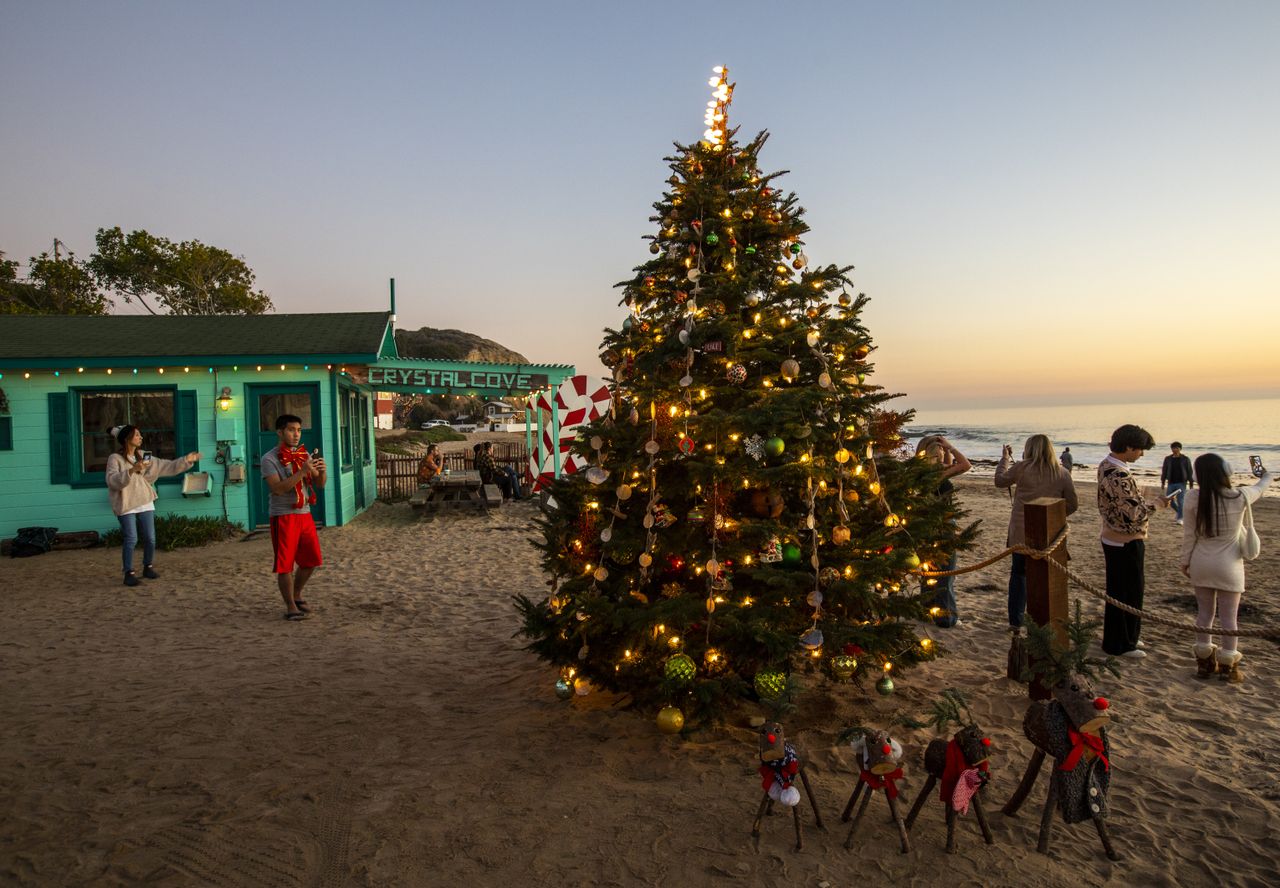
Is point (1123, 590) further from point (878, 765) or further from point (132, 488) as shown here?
point (132, 488)

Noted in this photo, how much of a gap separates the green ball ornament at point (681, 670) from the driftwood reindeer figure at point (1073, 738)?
153 cm

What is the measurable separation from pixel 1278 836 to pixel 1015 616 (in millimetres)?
3205

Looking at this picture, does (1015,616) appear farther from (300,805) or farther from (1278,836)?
(300,805)

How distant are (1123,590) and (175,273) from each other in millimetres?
40590

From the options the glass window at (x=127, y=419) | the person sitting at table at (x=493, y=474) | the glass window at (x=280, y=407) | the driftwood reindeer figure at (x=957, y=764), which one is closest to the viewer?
the driftwood reindeer figure at (x=957, y=764)

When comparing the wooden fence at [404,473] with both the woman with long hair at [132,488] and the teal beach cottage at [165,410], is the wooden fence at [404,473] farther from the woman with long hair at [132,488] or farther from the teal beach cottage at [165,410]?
the woman with long hair at [132,488]

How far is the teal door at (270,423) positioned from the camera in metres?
12.1

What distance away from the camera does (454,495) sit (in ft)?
48.7

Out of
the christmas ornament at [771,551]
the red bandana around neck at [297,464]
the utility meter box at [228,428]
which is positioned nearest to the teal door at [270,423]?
the utility meter box at [228,428]

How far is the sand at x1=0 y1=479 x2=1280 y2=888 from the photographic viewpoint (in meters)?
2.83

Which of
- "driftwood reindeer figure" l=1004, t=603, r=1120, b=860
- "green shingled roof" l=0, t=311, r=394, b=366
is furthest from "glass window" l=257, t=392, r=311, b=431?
"driftwood reindeer figure" l=1004, t=603, r=1120, b=860

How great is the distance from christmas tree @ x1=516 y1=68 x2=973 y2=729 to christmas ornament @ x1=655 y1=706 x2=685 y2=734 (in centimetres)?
1

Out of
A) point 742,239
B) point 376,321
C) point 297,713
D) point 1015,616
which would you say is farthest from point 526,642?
point 376,321

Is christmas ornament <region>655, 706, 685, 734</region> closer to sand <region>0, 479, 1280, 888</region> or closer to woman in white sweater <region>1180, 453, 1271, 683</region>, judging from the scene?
sand <region>0, 479, 1280, 888</region>
